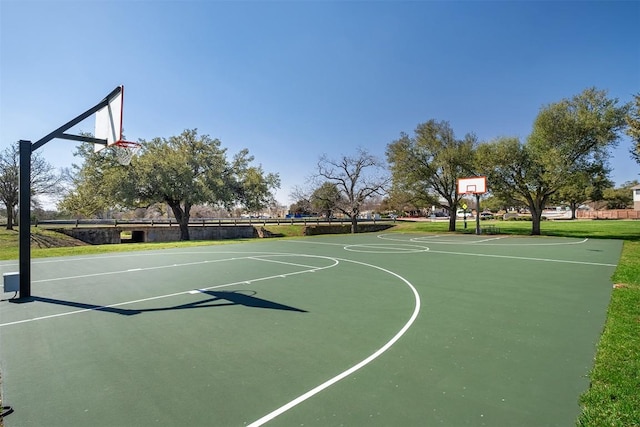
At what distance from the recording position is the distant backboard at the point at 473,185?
28.1 meters

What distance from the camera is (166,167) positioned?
26.9m

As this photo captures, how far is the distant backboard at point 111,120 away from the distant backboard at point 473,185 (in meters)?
26.6

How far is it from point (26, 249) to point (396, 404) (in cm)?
884

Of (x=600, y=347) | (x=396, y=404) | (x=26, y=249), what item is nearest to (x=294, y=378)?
(x=396, y=404)

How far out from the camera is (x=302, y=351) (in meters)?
4.71

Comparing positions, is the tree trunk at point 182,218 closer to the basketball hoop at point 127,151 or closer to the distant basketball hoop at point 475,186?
the basketball hoop at point 127,151

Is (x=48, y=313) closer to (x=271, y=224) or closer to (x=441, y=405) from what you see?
(x=441, y=405)

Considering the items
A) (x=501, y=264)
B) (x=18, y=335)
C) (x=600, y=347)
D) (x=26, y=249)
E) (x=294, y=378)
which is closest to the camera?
(x=294, y=378)

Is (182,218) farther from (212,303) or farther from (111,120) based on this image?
(212,303)

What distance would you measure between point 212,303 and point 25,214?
4.71 meters

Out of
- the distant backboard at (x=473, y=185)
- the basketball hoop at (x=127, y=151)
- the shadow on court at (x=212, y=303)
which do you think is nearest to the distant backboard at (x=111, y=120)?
the basketball hoop at (x=127, y=151)

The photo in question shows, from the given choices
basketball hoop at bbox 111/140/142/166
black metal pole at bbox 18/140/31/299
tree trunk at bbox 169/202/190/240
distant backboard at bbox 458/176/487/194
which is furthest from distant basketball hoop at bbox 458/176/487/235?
black metal pole at bbox 18/140/31/299

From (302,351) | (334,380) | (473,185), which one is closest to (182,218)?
(473,185)

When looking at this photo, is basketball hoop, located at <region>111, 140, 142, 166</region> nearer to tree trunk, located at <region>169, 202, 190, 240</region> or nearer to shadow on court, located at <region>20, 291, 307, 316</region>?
shadow on court, located at <region>20, 291, 307, 316</region>
